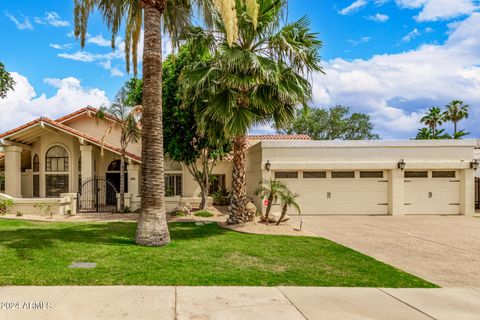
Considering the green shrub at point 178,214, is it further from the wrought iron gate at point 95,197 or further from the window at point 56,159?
the window at point 56,159

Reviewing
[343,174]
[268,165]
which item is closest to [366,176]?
[343,174]

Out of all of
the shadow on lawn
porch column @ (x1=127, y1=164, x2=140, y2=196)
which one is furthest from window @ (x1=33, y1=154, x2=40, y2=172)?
the shadow on lawn

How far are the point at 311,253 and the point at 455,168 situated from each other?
13160 mm

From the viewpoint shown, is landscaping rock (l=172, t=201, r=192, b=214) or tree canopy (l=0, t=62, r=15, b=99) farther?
landscaping rock (l=172, t=201, r=192, b=214)

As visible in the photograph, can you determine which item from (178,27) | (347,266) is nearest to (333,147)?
(178,27)

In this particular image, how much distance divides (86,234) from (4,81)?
9.10 metres

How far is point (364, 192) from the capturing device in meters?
18.3

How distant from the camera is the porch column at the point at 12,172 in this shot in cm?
2072

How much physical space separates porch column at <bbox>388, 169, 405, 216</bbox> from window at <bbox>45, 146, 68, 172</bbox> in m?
19.6

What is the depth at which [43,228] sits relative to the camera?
42.1ft

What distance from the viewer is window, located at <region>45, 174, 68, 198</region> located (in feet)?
73.6

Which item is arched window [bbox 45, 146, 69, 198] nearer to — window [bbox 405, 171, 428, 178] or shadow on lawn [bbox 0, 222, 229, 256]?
shadow on lawn [bbox 0, 222, 229, 256]

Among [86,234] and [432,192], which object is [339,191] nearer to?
[432,192]

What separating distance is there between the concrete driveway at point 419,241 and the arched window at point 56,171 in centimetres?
1528
